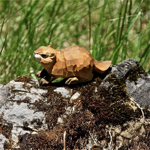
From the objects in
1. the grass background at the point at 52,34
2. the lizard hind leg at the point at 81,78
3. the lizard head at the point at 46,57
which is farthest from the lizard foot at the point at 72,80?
the grass background at the point at 52,34

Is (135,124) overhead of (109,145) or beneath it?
overhead

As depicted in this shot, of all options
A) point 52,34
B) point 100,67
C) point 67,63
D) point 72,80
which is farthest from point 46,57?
point 52,34

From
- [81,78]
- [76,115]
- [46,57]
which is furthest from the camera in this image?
[81,78]

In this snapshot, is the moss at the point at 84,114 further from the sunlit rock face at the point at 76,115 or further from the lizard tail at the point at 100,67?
the lizard tail at the point at 100,67

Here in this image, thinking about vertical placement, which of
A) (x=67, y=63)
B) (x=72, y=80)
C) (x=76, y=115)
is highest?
(x=67, y=63)

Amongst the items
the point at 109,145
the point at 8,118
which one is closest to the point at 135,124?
the point at 109,145

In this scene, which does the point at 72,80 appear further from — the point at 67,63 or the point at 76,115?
the point at 76,115

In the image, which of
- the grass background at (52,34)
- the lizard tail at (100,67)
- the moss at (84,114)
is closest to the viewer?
the moss at (84,114)

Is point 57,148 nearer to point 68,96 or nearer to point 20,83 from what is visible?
point 68,96
